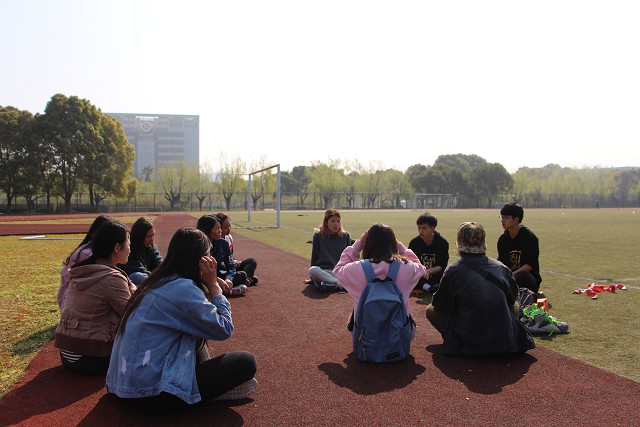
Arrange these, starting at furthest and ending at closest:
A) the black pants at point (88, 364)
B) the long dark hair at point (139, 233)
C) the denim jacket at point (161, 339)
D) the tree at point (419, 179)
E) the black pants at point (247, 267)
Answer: the tree at point (419, 179)
the black pants at point (247, 267)
the long dark hair at point (139, 233)
the black pants at point (88, 364)
the denim jacket at point (161, 339)

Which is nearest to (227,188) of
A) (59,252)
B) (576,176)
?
(59,252)

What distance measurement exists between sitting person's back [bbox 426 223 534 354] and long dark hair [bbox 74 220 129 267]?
3088 mm

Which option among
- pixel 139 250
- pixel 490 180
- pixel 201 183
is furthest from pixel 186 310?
pixel 490 180

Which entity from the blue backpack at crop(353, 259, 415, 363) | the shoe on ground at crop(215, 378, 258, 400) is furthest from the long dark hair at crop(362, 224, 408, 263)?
the shoe on ground at crop(215, 378, 258, 400)

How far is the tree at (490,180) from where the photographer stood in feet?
318

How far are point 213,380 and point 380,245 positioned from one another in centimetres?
216

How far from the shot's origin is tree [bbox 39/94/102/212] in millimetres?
52875

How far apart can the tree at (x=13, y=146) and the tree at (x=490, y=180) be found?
74579mm

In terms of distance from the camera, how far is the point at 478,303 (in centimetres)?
484

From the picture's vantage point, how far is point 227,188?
85312 millimetres

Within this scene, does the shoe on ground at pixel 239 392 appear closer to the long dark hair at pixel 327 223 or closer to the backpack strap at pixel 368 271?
the backpack strap at pixel 368 271

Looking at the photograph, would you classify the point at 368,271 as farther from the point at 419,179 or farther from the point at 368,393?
the point at 419,179

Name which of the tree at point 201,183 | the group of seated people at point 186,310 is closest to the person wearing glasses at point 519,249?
the group of seated people at point 186,310

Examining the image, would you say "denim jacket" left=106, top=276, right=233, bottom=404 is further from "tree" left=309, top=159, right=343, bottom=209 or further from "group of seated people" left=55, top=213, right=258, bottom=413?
"tree" left=309, top=159, right=343, bottom=209
